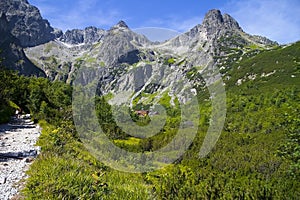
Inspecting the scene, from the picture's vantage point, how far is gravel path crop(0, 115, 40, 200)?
1397cm

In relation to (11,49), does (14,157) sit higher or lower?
lower

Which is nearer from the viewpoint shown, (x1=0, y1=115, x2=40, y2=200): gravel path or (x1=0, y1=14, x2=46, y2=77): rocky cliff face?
(x1=0, y1=115, x2=40, y2=200): gravel path

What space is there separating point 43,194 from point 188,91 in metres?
186

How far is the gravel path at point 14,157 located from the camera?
14.0 metres

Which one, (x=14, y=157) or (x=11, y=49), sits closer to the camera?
(x=14, y=157)

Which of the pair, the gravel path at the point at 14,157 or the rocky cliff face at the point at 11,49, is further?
the rocky cliff face at the point at 11,49

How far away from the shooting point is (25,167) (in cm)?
1736

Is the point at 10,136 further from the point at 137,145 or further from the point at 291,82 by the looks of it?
the point at 291,82

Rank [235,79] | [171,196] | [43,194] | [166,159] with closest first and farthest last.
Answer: [43,194], [171,196], [166,159], [235,79]

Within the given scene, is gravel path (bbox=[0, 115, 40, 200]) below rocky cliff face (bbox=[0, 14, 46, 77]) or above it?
below

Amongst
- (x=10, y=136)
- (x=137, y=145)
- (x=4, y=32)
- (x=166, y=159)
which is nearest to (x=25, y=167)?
(x=10, y=136)

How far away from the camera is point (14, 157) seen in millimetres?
19609

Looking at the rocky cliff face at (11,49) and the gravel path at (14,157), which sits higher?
the rocky cliff face at (11,49)

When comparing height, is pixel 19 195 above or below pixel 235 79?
below
